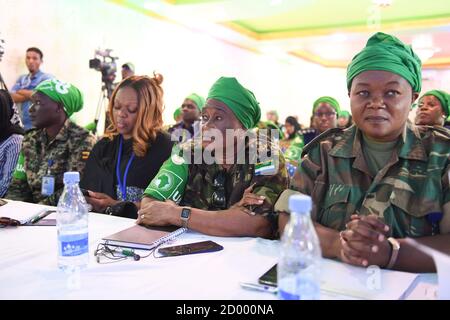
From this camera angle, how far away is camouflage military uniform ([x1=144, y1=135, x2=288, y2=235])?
5.39 ft

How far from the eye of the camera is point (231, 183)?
182 cm

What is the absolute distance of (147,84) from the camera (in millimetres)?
2350

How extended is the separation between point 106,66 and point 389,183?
488 cm

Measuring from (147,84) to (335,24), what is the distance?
21.5 ft

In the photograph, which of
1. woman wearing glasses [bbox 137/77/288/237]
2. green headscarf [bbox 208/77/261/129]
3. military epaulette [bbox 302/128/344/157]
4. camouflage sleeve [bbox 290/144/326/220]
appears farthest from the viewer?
green headscarf [bbox 208/77/261/129]

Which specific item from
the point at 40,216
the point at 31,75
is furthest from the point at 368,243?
the point at 31,75

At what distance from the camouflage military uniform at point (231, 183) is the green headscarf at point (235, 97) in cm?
20

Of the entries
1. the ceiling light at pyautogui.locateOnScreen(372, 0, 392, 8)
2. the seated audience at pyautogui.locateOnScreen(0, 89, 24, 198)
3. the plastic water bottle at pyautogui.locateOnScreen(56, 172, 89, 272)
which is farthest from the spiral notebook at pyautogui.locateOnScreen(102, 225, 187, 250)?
the ceiling light at pyautogui.locateOnScreen(372, 0, 392, 8)

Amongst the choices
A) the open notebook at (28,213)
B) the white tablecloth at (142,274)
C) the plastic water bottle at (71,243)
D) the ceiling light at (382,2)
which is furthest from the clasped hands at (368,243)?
the ceiling light at (382,2)

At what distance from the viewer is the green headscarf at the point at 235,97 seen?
188cm

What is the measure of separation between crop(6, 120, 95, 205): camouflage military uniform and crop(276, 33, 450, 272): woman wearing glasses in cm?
161

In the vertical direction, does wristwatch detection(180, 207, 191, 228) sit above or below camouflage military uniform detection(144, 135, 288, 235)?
below

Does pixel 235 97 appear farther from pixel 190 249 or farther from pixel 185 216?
pixel 190 249

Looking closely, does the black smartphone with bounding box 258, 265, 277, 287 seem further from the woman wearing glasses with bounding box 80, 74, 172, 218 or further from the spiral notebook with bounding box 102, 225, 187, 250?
the woman wearing glasses with bounding box 80, 74, 172, 218
